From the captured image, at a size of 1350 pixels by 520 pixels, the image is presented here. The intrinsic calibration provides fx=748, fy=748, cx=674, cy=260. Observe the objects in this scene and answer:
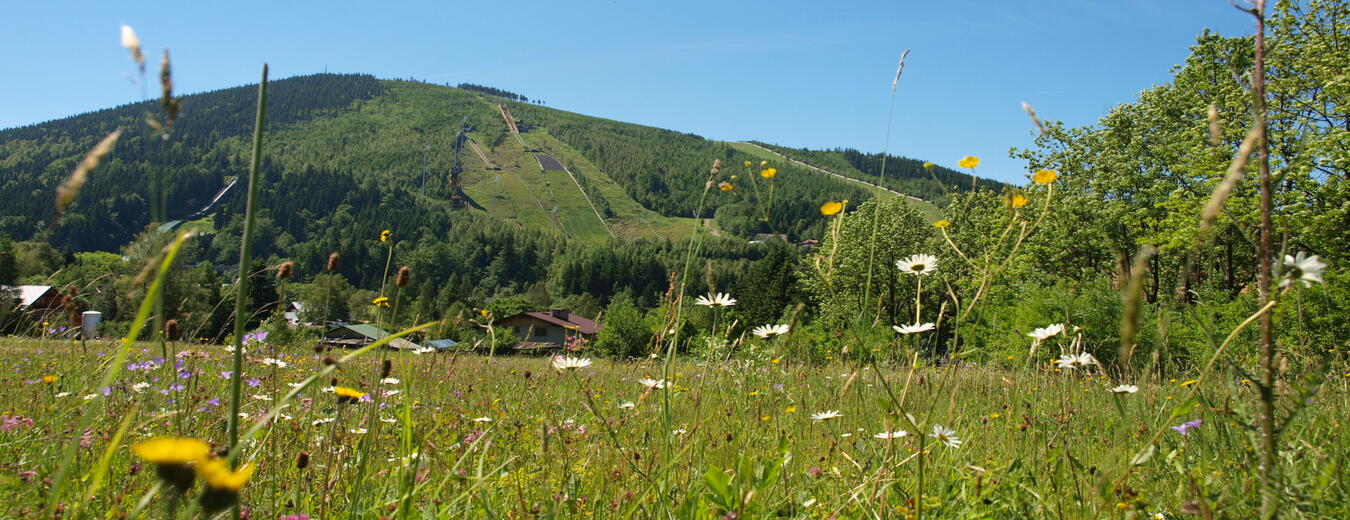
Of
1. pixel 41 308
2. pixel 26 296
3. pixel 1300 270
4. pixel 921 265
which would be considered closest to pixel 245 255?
pixel 1300 270

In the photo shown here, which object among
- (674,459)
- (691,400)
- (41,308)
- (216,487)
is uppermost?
(216,487)

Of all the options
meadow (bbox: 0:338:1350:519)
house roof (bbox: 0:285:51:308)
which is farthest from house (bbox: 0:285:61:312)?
meadow (bbox: 0:338:1350:519)

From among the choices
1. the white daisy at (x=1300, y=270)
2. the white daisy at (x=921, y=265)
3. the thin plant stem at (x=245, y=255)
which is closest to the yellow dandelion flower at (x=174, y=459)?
the thin plant stem at (x=245, y=255)

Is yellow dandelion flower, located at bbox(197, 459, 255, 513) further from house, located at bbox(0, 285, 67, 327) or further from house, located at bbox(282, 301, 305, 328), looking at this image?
house, located at bbox(282, 301, 305, 328)

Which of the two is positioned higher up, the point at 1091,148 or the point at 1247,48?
the point at 1247,48

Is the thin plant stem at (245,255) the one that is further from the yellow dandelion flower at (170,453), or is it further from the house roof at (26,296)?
the house roof at (26,296)

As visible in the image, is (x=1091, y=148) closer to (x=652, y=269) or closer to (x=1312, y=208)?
(x=1312, y=208)

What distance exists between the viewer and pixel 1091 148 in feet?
74.0

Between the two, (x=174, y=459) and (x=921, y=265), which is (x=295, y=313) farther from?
(x=174, y=459)

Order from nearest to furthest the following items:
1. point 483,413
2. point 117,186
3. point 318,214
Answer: point 483,413, point 117,186, point 318,214

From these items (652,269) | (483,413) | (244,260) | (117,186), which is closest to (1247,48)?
(483,413)

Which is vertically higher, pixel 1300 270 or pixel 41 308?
pixel 1300 270

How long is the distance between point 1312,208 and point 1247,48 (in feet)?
13.7

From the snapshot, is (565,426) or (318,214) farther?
(318,214)
